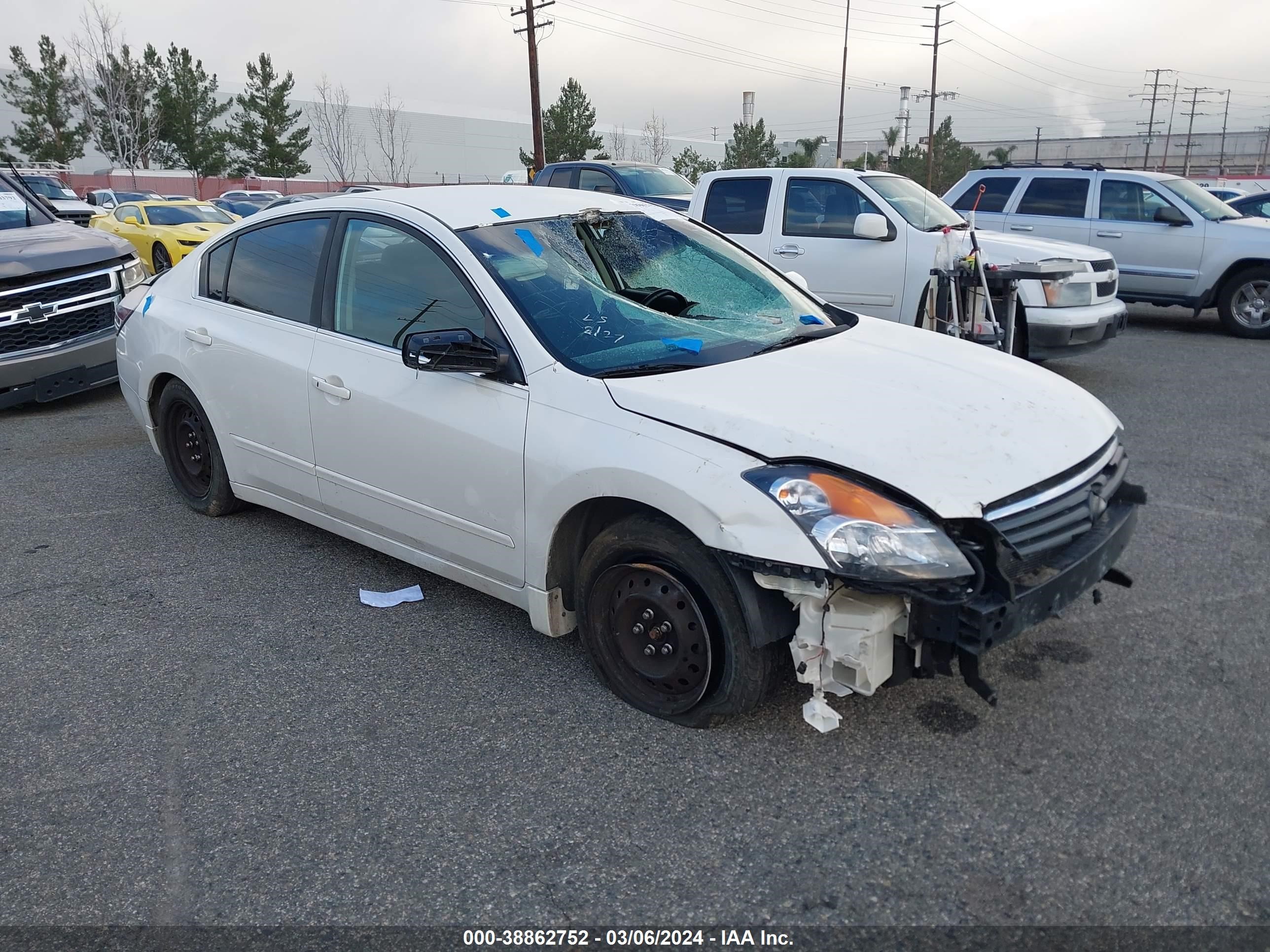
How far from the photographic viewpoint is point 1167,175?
11.6m

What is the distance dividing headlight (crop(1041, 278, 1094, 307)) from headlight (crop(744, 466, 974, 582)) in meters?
6.24

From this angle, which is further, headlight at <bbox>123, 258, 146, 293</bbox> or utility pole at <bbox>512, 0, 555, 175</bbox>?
utility pole at <bbox>512, 0, 555, 175</bbox>

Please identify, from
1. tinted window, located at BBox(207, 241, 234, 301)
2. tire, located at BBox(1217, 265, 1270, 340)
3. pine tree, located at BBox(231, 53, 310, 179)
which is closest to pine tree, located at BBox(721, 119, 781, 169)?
pine tree, located at BBox(231, 53, 310, 179)

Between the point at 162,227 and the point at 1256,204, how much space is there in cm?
1675

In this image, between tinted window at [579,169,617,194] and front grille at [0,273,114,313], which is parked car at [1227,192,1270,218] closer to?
tinted window at [579,169,617,194]

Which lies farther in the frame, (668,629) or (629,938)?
(668,629)

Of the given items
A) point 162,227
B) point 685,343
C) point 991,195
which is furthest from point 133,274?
point 162,227

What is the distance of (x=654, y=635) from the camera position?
3.14 metres

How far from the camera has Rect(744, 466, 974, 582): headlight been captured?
105 inches

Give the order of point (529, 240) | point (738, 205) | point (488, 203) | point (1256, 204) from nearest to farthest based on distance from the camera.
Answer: point (529, 240), point (488, 203), point (738, 205), point (1256, 204)

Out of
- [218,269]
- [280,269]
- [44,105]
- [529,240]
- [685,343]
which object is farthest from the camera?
[44,105]

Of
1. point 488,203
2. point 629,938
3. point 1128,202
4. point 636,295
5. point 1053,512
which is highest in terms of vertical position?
point 488,203

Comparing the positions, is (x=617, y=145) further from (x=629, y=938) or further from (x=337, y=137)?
(x=629, y=938)

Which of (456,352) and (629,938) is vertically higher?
(456,352)
